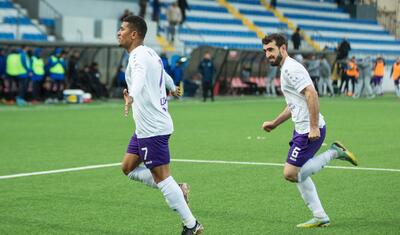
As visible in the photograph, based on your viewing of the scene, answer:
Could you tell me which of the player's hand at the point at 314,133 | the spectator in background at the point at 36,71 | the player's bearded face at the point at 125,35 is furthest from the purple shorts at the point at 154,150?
the spectator in background at the point at 36,71

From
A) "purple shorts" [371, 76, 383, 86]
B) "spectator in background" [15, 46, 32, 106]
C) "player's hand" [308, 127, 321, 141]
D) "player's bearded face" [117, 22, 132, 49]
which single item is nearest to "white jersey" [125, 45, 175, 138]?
"player's bearded face" [117, 22, 132, 49]

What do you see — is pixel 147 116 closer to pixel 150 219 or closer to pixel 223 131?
pixel 150 219

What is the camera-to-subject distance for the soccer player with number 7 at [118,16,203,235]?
7410mm

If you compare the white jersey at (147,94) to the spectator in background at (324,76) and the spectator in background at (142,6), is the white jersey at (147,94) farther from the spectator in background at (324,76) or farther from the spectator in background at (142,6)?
the spectator in background at (324,76)

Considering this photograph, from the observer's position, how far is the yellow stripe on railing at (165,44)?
136ft

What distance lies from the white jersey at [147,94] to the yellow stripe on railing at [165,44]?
108 ft

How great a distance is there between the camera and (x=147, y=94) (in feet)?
24.4

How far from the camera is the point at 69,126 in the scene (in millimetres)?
22203

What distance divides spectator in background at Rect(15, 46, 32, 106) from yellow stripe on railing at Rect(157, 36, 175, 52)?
380 inches

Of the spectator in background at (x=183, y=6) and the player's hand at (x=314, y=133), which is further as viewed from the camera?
the spectator in background at (x=183, y=6)

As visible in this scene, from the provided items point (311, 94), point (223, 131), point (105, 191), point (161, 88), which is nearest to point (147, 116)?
point (161, 88)

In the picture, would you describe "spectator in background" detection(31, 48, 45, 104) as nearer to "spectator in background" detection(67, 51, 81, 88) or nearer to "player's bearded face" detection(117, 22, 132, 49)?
"spectator in background" detection(67, 51, 81, 88)

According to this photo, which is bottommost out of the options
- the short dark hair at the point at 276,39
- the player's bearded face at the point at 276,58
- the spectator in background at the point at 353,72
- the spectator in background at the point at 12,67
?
the spectator in background at the point at 353,72

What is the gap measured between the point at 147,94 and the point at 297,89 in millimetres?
1610
